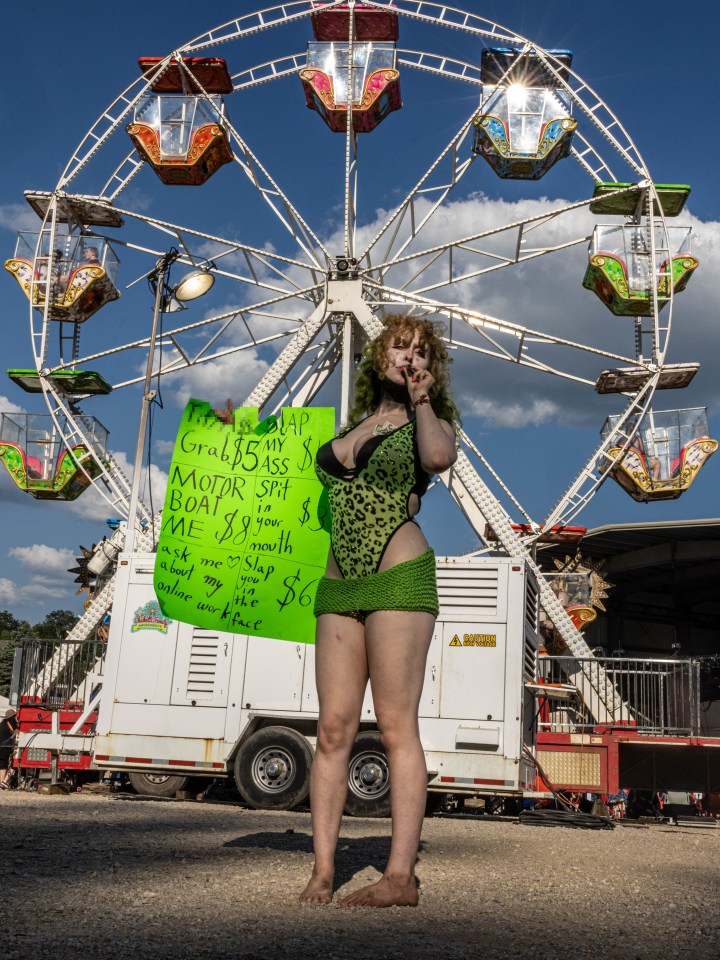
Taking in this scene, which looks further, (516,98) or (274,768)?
(516,98)

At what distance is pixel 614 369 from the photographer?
63.9 ft

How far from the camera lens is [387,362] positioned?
3.68 m

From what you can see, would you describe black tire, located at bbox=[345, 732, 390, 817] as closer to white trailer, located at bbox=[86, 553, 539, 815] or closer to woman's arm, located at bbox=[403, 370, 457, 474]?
white trailer, located at bbox=[86, 553, 539, 815]

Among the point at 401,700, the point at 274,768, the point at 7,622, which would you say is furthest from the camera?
the point at 7,622

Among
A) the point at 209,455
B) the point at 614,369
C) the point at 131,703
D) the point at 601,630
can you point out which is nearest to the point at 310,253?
the point at 614,369

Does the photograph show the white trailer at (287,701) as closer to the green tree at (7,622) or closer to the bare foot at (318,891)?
the bare foot at (318,891)

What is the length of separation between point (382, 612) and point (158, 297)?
12430mm

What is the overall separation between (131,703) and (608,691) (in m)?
6.84

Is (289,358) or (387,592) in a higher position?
(289,358)

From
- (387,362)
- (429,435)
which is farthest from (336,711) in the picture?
(387,362)

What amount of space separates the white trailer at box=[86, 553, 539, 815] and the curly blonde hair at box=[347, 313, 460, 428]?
266 inches

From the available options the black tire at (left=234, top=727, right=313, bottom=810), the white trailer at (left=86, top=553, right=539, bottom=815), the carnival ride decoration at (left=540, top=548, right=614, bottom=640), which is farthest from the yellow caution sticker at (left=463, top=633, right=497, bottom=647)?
the carnival ride decoration at (left=540, top=548, right=614, bottom=640)

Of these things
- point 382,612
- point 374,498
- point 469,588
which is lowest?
point 382,612

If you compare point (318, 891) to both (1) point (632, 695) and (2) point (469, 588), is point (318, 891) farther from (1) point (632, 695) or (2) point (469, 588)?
(1) point (632, 695)
